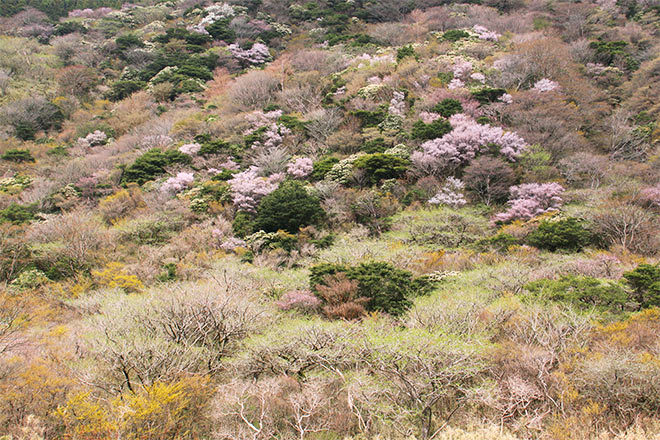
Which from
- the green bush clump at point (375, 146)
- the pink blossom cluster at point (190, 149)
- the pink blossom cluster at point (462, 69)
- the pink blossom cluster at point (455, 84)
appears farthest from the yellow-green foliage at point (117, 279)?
the pink blossom cluster at point (462, 69)

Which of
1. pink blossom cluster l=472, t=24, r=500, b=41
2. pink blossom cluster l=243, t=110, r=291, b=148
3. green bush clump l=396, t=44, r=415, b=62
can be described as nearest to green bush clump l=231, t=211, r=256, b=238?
pink blossom cluster l=243, t=110, r=291, b=148

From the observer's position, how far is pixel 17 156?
96.9 feet

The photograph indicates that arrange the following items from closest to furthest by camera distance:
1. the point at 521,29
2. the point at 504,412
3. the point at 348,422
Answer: the point at 504,412 → the point at 348,422 → the point at 521,29

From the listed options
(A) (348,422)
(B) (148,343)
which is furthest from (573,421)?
(B) (148,343)

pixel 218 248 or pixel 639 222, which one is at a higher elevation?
pixel 639 222

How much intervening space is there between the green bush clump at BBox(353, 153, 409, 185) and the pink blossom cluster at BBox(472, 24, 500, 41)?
23987 millimetres

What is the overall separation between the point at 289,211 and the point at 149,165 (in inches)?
501

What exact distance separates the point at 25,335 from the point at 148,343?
417 cm

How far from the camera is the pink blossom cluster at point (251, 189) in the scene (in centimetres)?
1986

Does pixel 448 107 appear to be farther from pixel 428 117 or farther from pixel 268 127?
pixel 268 127

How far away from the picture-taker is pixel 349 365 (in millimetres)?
8234

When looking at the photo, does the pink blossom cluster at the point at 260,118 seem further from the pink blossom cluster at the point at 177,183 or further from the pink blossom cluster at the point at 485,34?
the pink blossom cluster at the point at 485,34

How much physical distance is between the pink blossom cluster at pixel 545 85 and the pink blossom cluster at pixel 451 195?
1153 cm

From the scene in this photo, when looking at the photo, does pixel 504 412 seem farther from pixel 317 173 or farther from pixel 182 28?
pixel 182 28
